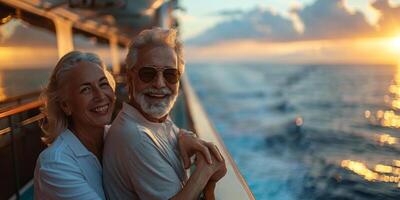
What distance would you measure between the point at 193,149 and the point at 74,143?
1.62ft

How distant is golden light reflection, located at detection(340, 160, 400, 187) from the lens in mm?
10386

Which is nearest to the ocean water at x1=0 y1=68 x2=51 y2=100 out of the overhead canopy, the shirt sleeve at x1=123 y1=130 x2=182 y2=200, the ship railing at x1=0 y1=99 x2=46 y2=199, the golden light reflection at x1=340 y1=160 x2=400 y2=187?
the ship railing at x1=0 y1=99 x2=46 y2=199

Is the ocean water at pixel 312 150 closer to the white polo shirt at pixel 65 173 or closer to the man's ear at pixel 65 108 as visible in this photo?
the man's ear at pixel 65 108

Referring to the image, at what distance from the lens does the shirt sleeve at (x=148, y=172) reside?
1.71 meters

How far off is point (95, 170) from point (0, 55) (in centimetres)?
374

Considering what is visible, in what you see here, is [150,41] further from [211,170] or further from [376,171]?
[376,171]

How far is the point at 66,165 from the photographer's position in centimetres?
171

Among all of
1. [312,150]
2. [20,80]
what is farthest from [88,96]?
[312,150]

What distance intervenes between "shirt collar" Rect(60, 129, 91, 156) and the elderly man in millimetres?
89

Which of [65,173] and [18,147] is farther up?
[65,173]

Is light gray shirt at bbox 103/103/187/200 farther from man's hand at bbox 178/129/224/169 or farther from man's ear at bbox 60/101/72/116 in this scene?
man's ear at bbox 60/101/72/116

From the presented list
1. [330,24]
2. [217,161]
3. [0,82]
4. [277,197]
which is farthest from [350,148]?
[330,24]

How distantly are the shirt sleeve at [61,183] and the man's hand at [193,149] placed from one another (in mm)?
395

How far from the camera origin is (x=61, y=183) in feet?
5.48
